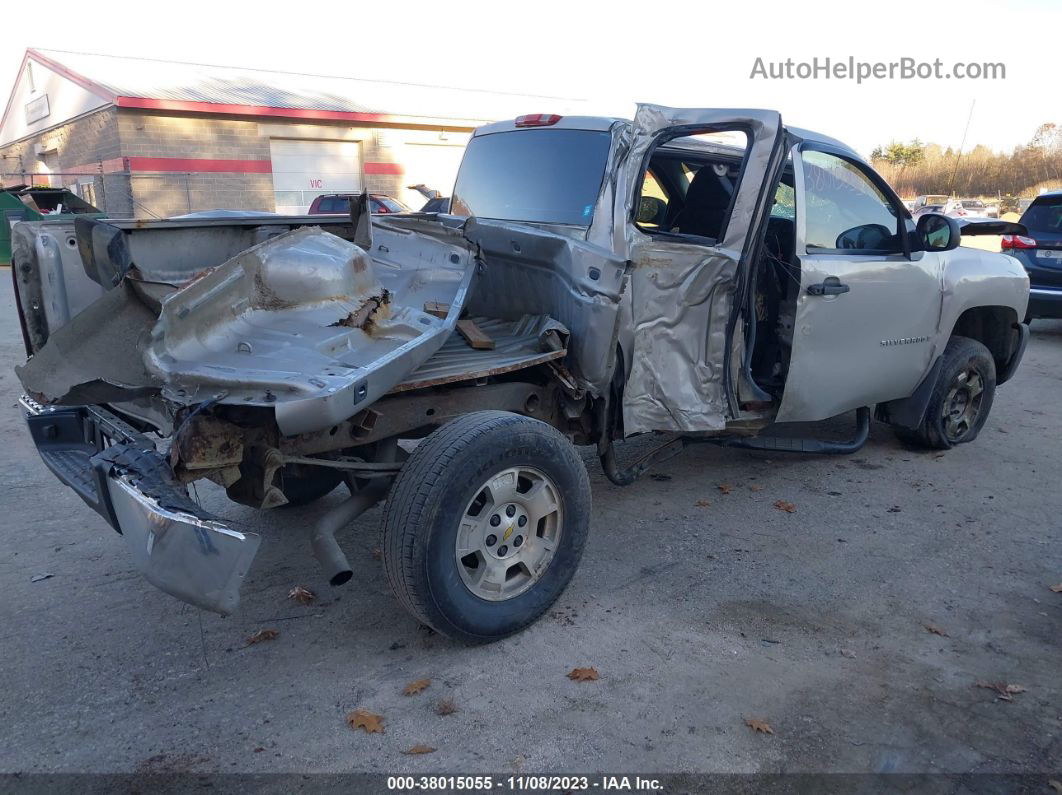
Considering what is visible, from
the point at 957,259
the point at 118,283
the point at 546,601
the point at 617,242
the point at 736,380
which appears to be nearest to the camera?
the point at 118,283

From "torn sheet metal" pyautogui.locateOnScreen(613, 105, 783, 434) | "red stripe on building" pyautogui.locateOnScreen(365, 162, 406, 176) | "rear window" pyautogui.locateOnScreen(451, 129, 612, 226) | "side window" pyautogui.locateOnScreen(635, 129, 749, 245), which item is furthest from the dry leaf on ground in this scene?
"red stripe on building" pyautogui.locateOnScreen(365, 162, 406, 176)

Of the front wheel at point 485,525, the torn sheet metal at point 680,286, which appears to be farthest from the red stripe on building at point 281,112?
the front wheel at point 485,525

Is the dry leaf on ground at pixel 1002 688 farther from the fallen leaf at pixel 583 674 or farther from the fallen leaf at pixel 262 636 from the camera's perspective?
the fallen leaf at pixel 262 636

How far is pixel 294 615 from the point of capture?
3711mm

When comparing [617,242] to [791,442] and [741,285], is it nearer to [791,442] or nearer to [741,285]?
[741,285]

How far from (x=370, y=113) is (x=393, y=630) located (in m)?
24.1

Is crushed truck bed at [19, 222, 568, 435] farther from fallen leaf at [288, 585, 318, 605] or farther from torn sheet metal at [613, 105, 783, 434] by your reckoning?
fallen leaf at [288, 585, 318, 605]

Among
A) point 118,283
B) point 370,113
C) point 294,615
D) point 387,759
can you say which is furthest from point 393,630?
point 370,113

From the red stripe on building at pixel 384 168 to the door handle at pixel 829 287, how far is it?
23.4 meters

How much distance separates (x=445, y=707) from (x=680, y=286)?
246 centimetres

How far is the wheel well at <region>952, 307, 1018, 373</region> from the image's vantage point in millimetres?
6199

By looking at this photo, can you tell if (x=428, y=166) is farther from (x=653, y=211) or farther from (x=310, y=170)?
(x=653, y=211)

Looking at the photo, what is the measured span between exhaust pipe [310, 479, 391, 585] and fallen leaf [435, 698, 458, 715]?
1.91 ft

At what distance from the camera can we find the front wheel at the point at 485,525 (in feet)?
10.2
